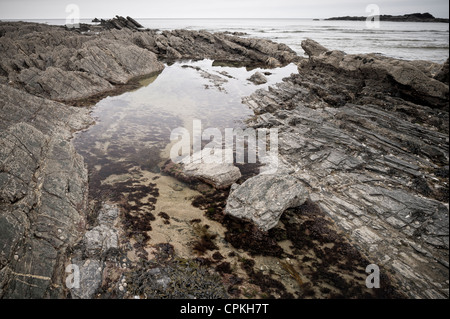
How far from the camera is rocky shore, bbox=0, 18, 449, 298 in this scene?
26.3ft

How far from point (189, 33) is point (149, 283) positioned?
7586cm

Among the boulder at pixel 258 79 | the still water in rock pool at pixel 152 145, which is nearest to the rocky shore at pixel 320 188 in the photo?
the still water in rock pool at pixel 152 145

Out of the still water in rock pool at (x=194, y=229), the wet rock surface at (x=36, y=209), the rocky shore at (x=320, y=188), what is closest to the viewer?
the wet rock surface at (x=36, y=209)

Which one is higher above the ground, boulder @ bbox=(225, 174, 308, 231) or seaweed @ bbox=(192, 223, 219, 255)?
boulder @ bbox=(225, 174, 308, 231)

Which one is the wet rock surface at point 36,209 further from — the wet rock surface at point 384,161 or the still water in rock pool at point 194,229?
the wet rock surface at point 384,161

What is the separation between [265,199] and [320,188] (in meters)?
4.03

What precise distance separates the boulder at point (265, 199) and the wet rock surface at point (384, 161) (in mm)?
1874

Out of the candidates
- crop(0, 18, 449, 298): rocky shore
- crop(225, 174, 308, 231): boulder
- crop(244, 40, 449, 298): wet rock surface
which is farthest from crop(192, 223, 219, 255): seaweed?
crop(244, 40, 449, 298): wet rock surface

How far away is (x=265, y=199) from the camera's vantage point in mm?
11289

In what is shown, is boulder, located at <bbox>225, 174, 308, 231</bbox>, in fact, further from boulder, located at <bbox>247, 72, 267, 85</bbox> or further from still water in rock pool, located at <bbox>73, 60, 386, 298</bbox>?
boulder, located at <bbox>247, 72, 267, 85</bbox>

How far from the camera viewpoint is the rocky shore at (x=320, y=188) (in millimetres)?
8008

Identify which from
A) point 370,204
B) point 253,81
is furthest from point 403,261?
point 253,81

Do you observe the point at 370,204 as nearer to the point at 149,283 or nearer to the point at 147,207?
the point at 149,283

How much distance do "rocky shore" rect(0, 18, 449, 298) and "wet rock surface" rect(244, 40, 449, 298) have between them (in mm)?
54
